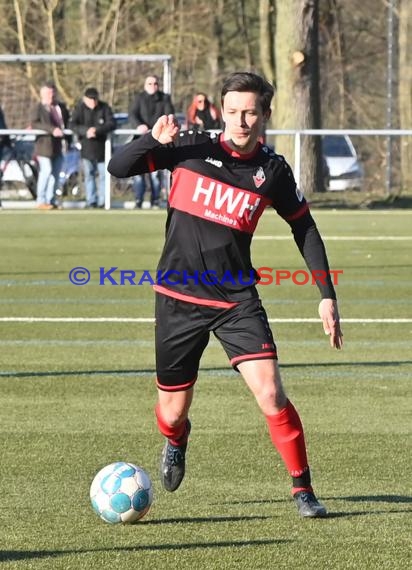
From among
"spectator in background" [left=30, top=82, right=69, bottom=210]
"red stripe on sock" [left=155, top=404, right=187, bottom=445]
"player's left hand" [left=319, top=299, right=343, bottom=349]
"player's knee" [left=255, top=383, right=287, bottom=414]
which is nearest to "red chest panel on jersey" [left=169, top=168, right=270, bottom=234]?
"player's left hand" [left=319, top=299, right=343, bottom=349]

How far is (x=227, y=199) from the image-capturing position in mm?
5910

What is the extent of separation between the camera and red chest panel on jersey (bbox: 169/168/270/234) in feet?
19.4

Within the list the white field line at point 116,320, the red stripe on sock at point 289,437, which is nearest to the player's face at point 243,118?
the red stripe on sock at point 289,437

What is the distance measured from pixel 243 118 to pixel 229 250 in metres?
0.56

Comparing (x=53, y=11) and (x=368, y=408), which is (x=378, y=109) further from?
(x=368, y=408)

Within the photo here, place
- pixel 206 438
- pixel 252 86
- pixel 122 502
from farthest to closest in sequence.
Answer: pixel 206 438 → pixel 252 86 → pixel 122 502

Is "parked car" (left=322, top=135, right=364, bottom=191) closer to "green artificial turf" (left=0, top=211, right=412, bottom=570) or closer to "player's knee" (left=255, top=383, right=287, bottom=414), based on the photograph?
"green artificial turf" (left=0, top=211, right=412, bottom=570)

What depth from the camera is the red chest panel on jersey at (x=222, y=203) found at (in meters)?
5.90

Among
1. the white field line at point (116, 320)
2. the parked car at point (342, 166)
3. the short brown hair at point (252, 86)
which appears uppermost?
the short brown hair at point (252, 86)

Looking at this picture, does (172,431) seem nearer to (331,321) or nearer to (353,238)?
(331,321)

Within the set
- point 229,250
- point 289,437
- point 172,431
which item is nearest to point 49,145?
point 172,431

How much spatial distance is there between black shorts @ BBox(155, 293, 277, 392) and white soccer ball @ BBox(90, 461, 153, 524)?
0.52 metres

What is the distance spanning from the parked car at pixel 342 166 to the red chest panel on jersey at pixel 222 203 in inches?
974

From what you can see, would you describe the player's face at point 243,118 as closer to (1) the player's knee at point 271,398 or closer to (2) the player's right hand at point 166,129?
(2) the player's right hand at point 166,129
